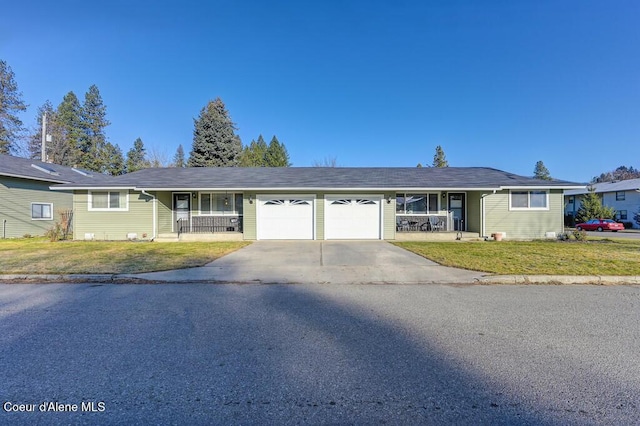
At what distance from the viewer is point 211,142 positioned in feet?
119

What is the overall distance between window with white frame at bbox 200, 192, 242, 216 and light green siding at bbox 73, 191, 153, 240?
2.43 metres

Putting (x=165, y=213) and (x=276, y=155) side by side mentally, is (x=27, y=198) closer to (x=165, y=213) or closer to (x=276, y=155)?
(x=165, y=213)

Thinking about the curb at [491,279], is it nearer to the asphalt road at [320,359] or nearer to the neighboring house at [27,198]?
the asphalt road at [320,359]

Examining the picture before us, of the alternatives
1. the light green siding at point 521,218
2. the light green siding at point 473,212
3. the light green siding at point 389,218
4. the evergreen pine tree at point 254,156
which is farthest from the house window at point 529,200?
the evergreen pine tree at point 254,156

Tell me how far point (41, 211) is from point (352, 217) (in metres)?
18.0

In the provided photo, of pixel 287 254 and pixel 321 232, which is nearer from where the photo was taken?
pixel 287 254

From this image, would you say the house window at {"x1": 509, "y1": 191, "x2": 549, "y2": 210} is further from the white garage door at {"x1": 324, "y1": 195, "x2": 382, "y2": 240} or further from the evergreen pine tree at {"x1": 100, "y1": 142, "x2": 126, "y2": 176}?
the evergreen pine tree at {"x1": 100, "y1": 142, "x2": 126, "y2": 176}

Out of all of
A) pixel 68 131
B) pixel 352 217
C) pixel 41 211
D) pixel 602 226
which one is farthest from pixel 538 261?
pixel 68 131

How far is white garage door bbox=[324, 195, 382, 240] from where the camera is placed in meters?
15.0

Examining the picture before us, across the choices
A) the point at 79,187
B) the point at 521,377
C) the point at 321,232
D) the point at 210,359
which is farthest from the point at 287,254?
the point at 79,187

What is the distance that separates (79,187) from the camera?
47.2 ft

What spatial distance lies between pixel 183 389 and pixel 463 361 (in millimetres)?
2642

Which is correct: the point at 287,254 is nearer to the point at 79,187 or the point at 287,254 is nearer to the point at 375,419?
the point at 375,419

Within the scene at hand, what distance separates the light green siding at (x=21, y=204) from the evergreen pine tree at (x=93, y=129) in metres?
25.4
